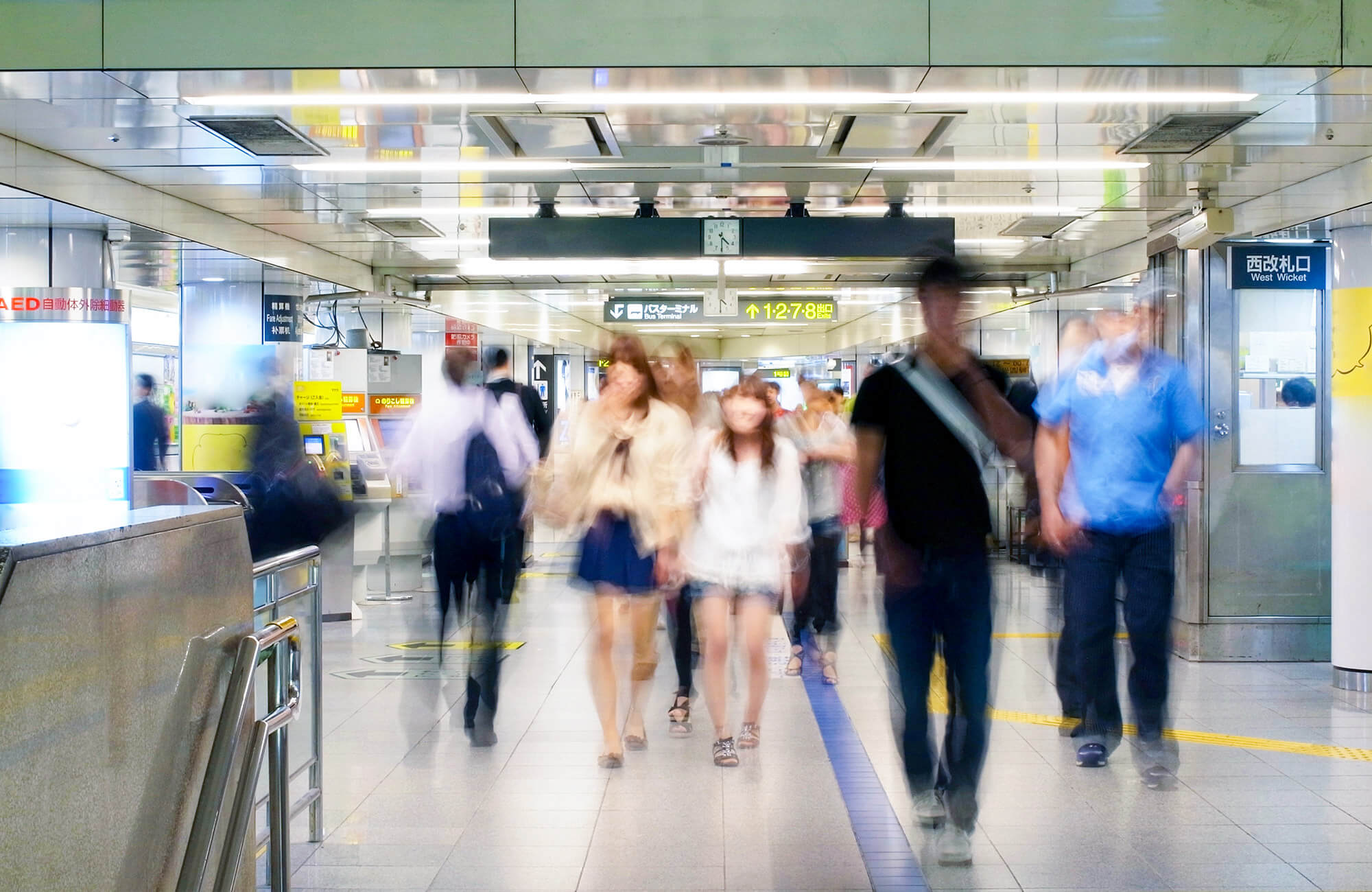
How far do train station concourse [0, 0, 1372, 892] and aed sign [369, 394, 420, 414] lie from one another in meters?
3.15

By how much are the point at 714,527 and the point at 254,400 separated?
11.2 ft

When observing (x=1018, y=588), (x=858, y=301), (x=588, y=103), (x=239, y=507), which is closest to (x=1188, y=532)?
(x=1018, y=588)

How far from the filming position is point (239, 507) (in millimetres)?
2953

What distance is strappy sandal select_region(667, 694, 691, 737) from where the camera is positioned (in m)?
6.01

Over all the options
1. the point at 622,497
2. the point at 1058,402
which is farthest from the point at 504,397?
the point at 1058,402

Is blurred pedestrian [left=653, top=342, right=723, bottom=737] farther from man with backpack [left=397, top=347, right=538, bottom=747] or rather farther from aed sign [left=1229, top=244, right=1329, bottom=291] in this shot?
aed sign [left=1229, top=244, right=1329, bottom=291]

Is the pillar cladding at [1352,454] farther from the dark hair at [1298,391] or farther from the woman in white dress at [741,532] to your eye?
the woman in white dress at [741,532]

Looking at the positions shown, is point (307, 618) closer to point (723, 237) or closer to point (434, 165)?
point (434, 165)

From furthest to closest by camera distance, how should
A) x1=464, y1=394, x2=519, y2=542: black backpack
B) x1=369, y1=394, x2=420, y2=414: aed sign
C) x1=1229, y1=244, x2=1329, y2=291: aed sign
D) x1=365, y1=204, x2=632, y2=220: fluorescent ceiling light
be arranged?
x1=369, y1=394, x2=420, y2=414: aed sign → x1=365, y1=204, x2=632, y2=220: fluorescent ceiling light → x1=1229, y1=244, x2=1329, y2=291: aed sign → x1=464, y1=394, x2=519, y2=542: black backpack

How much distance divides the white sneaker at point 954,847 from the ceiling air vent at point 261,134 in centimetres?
453

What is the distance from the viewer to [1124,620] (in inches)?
209

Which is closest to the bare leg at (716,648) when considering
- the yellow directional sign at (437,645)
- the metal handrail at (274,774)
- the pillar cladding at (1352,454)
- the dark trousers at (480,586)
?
the dark trousers at (480,586)

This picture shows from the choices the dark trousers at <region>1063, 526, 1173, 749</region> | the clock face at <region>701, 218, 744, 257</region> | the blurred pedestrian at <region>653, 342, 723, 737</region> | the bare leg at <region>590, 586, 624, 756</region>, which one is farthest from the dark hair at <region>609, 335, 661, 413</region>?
the clock face at <region>701, 218, 744, 257</region>

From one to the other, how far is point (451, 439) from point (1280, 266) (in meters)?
5.61
